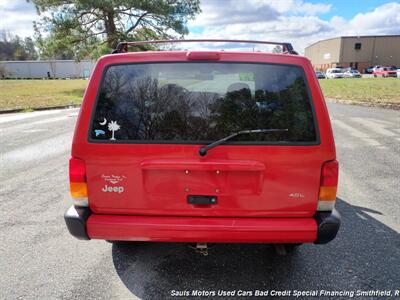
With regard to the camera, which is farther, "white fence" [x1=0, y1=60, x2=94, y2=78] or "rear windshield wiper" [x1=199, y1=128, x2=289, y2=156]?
"white fence" [x1=0, y1=60, x2=94, y2=78]

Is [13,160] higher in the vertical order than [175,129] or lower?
lower

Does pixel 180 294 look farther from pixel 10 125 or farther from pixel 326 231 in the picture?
pixel 10 125

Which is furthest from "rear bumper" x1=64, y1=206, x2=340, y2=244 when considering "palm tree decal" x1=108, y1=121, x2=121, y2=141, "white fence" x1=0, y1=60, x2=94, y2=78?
"white fence" x1=0, y1=60, x2=94, y2=78

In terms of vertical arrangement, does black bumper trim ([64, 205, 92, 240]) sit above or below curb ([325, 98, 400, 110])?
above

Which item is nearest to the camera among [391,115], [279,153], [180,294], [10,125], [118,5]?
[279,153]

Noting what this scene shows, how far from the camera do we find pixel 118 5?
25.9 m

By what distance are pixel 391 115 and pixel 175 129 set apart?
1305cm

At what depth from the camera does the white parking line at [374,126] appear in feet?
31.6

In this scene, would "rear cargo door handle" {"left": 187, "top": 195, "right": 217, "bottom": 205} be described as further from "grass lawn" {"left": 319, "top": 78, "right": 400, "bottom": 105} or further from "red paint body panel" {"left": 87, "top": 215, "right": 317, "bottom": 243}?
"grass lawn" {"left": 319, "top": 78, "right": 400, "bottom": 105}

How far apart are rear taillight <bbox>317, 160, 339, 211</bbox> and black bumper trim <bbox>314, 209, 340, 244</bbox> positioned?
0.05m

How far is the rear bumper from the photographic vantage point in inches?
102

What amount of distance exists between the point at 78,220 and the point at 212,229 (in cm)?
103

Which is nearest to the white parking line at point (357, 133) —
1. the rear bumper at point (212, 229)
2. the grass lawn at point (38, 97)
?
the rear bumper at point (212, 229)

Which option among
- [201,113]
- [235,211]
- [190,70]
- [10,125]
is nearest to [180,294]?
[235,211]
